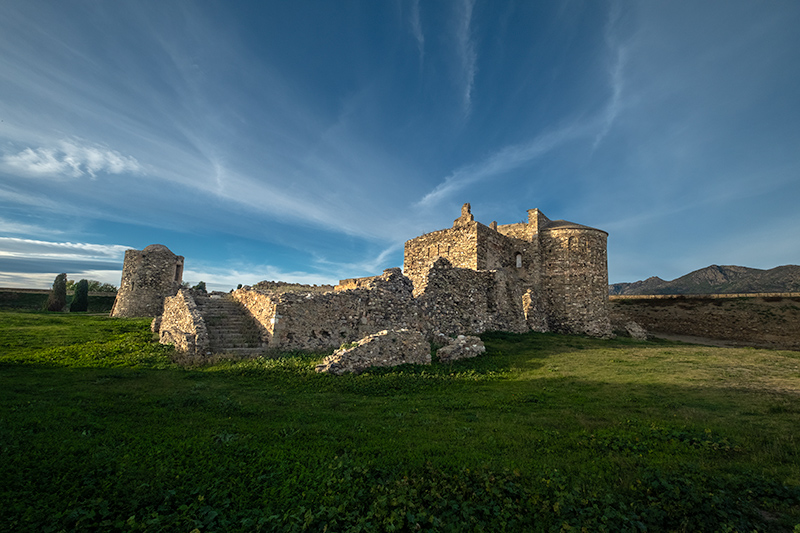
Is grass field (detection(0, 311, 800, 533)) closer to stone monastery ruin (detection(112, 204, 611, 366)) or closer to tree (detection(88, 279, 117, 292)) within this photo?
stone monastery ruin (detection(112, 204, 611, 366))

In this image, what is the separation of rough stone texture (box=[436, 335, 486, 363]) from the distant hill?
29711 millimetres

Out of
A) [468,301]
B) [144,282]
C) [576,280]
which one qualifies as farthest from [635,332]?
[144,282]

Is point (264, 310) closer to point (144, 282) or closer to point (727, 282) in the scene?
point (144, 282)

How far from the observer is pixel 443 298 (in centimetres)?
1762

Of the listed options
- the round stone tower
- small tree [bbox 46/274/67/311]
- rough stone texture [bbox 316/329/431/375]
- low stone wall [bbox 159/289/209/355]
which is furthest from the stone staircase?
small tree [bbox 46/274/67/311]

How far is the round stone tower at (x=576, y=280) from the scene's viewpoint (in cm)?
2527

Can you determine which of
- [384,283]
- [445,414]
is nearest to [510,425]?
[445,414]

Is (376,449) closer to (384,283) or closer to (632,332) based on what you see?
(384,283)

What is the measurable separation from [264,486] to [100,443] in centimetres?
254

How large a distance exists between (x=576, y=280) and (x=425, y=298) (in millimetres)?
14907

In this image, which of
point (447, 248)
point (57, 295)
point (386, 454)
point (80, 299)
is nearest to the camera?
point (386, 454)

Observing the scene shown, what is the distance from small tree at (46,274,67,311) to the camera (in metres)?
32.8

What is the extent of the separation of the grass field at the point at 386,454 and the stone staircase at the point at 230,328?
10.5ft

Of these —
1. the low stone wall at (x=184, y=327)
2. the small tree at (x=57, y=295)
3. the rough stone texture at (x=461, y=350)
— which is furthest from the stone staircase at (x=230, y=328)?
the small tree at (x=57, y=295)
